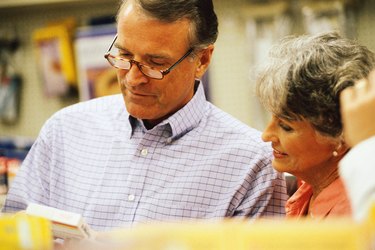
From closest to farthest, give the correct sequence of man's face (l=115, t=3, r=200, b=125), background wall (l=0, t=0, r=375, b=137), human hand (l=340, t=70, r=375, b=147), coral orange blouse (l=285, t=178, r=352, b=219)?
human hand (l=340, t=70, r=375, b=147)
coral orange blouse (l=285, t=178, r=352, b=219)
man's face (l=115, t=3, r=200, b=125)
background wall (l=0, t=0, r=375, b=137)

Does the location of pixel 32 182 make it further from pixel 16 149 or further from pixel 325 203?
pixel 325 203

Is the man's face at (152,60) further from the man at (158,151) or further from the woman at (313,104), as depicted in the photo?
the woman at (313,104)

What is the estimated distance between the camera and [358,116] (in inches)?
35.6

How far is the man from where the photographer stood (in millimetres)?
1727

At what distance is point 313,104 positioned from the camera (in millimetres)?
1444

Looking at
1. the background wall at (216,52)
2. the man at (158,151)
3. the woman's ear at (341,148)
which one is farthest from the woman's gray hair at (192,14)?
the background wall at (216,52)

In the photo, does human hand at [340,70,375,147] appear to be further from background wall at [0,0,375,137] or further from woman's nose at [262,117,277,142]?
background wall at [0,0,375,137]

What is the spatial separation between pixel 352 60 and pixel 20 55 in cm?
257

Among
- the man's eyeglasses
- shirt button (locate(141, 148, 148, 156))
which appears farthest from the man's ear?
shirt button (locate(141, 148, 148, 156))

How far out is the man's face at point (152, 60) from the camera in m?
1.71

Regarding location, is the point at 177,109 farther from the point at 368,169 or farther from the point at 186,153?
the point at 368,169

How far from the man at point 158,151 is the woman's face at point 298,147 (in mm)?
190

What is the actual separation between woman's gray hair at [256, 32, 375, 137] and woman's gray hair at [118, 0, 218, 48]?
0.35 meters

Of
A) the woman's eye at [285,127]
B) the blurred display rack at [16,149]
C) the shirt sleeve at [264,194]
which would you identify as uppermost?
the woman's eye at [285,127]
